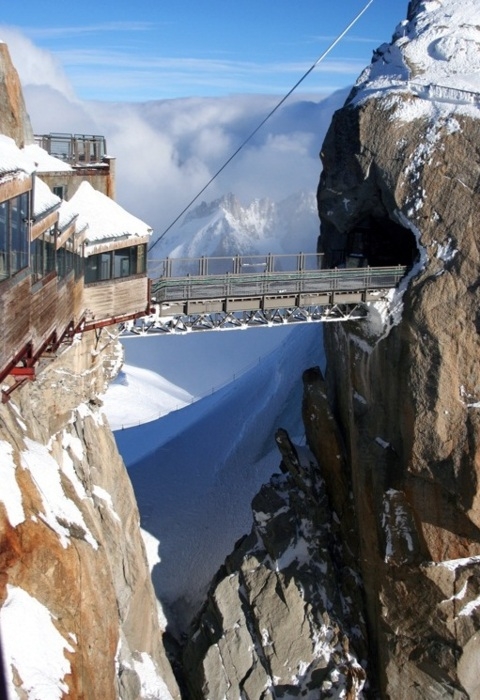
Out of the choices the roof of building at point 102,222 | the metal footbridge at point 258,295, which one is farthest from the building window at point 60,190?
the metal footbridge at point 258,295

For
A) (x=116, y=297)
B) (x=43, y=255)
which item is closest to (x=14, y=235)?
(x=43, y=255)

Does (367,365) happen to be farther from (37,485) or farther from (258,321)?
(37,485)

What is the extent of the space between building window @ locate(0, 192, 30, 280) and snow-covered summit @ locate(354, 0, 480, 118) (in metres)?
22.7

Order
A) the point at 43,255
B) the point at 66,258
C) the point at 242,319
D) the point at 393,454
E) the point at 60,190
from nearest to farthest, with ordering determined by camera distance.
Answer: the point at 43,255
the point at 66,258
the point at 60,190
the point at 242,319
the point at 393,454

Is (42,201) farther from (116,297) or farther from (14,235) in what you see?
(116,297)

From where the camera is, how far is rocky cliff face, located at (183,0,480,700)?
31500 mm

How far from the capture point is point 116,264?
25.2m

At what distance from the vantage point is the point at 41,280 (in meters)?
15.8

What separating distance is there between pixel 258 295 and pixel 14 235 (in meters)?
17.8

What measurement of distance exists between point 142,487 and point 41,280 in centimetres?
3096

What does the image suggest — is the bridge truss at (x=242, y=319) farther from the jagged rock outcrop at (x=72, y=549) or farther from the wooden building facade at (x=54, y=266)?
the wooden building facade at (x=54, y=266)

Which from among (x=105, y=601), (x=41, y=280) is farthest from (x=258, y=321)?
(x=41, y=280)

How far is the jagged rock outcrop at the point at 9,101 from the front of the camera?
24000 mm

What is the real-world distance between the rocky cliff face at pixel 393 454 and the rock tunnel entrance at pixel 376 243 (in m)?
0.09
